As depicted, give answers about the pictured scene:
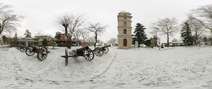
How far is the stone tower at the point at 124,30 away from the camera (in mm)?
41969

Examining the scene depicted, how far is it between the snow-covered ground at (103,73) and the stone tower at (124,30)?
18763 millimetres

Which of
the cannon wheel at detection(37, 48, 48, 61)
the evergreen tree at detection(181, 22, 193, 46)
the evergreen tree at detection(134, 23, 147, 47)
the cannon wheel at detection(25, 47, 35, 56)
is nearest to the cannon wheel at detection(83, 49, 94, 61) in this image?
the cannon wheel at detection(37, 48, 48, 61)

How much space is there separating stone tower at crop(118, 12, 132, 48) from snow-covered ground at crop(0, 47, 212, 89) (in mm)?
18763

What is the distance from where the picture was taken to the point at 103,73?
62.2ft

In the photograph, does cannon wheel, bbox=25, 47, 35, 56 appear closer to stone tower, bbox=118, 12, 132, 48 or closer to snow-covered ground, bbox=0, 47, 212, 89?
snow-covered ground, bbox=0, 47, 212, 89

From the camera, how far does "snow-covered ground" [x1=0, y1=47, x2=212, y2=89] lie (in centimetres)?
1528

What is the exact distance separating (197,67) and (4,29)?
38840mm

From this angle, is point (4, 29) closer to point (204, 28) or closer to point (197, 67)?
point (204, 28)

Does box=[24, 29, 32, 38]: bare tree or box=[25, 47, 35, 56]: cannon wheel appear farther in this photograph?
box=[24, 29, 32, 38]: bare tree

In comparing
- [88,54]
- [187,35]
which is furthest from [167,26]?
[88,54]

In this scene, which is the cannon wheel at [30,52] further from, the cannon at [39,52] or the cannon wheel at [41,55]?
the cannon wheel at [41,55]

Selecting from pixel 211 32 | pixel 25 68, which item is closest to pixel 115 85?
pixel 25 68

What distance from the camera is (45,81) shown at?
54.7 ft

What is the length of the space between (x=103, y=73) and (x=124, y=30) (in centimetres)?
2432
